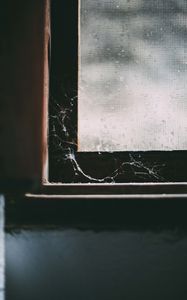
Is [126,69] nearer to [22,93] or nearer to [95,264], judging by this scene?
[22,93]

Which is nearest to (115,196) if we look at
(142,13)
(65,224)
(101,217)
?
(101,217)

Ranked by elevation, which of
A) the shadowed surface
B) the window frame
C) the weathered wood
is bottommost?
the shadowed surface

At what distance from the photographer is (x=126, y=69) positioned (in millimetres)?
1483

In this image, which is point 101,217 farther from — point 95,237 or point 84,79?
point 84,79

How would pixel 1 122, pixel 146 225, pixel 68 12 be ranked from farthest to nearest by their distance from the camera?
1. pixel 68 12
2. pixel 146 225
3. pixel 1 122

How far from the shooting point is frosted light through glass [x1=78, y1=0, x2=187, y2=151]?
1.48m

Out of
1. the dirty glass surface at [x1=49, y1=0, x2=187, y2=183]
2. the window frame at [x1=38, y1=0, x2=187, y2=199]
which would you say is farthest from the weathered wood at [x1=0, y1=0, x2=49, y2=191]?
the dirty glass surface at [x1=49, y1=0, x2=187, y2=183]

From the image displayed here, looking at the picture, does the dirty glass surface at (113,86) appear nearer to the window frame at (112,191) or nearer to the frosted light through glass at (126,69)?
the frosted light through glass at (126,69)

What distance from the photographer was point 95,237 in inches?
53.1

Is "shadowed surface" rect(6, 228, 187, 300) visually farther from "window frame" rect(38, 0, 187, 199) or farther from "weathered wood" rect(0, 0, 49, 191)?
"weathered wood" rect(0, 0, 49, 191)

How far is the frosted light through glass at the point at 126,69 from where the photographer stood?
148 cm

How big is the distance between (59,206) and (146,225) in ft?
0.96

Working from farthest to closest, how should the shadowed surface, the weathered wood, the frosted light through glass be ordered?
the frosted light through glass < the shadowed surface < the weathered wood

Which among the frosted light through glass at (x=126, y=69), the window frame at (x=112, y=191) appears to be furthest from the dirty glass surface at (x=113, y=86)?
the window frame at (x=112, y=191)
